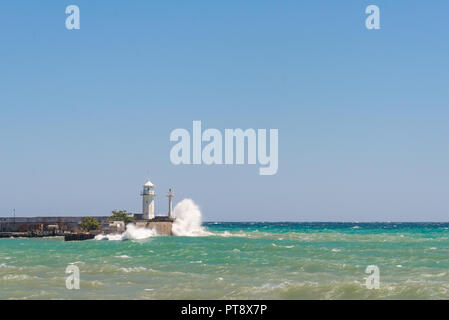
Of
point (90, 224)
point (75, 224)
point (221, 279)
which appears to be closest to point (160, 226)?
point (90, 224)

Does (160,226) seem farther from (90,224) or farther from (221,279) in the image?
(221,279)

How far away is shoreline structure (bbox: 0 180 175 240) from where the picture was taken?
84750mm

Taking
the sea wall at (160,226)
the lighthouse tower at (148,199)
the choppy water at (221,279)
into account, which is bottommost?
the sea wall at (160,226)

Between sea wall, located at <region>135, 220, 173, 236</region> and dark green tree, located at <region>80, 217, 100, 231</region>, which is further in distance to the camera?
sea wall, located at <region>135, 220, 173, 236</region>

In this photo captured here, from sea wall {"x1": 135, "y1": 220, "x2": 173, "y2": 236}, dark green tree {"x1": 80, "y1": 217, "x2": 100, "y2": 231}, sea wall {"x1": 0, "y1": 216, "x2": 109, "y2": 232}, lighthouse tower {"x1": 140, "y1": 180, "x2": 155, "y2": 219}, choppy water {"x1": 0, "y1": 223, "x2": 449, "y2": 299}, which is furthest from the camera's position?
sea wall {"x1": 0, "y1": 216, "x2": 109, "y2": 232}

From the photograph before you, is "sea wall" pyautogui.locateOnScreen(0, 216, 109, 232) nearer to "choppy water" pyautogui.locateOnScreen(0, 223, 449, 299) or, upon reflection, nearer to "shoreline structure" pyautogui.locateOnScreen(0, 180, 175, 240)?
"shoreline structure" pyautogui.locateOnScreen(0, 180, 175, 240)

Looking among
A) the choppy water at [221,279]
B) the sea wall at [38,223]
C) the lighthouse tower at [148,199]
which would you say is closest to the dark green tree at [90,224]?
the sea wall at [38,223]

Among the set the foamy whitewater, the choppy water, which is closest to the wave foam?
the foamy whitewater

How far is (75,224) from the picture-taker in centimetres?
9019

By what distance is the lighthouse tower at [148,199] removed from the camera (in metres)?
86.2

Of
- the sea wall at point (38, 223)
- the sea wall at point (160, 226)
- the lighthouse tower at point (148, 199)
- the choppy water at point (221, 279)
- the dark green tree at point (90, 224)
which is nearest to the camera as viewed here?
the choppy water at point (221, 279)

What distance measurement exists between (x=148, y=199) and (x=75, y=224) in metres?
13.4

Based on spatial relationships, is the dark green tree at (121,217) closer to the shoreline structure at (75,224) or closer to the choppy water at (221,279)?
the shoreline structure at (75,224)

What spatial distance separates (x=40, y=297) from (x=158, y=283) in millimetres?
5853
